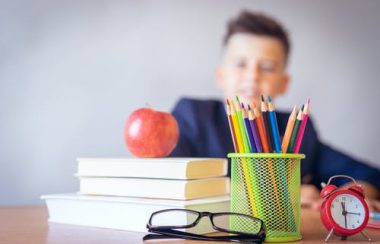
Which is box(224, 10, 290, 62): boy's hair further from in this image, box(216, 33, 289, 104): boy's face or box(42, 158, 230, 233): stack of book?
box(42, 158, 230, 233): stack of book

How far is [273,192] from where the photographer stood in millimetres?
532

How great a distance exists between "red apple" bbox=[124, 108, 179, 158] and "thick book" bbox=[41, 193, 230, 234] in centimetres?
9

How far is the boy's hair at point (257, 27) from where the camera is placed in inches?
54.6

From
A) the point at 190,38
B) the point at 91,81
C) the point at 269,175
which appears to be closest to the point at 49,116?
the point at 91,81

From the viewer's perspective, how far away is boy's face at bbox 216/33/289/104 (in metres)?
1.38

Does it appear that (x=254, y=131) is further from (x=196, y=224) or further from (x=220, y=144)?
(x=220, y=144)

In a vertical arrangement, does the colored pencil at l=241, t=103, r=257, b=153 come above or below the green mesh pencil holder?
above

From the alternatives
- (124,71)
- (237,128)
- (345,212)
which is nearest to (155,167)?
(237,128)

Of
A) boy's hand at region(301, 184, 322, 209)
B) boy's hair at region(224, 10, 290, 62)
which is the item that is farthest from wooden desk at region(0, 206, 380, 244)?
boy's hair at region(224, 10, 290, 62)

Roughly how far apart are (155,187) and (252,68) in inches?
33.3

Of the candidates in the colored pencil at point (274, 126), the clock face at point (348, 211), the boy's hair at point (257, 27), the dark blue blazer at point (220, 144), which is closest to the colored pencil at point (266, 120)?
the colored pencil at point (274, 126)

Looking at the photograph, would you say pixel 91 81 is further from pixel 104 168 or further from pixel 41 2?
pixel 104 168

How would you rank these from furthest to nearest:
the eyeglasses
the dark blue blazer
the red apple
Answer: the dark blue blazer
the red apple
the eyeglasses

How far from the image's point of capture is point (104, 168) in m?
0.66
